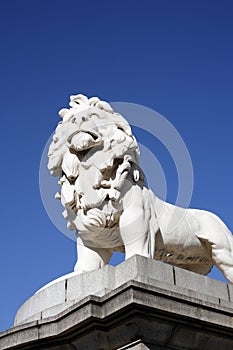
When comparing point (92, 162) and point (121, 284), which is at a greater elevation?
point (92, 162)

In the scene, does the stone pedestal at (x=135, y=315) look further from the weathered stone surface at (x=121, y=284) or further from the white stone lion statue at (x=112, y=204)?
the white stone lion statue at (x=112, y=204)

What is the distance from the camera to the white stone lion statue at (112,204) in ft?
24.1

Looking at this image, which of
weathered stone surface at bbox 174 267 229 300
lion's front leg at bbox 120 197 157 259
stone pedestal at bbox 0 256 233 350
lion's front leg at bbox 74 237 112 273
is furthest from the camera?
lion's front leg at bbox 74 237 112 273

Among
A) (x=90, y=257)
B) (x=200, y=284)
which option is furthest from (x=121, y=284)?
(x=90, y=257)

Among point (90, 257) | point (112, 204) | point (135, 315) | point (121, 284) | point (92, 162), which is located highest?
point (92, 162)

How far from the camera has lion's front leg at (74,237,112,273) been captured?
25.1 ft

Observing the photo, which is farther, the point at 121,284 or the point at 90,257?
the point at 90,257

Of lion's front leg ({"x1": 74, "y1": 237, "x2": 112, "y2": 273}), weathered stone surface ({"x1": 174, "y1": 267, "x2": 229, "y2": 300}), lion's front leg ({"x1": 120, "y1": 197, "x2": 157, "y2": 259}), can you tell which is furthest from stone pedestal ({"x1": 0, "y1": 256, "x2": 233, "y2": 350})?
lion's front leg ({"x1": 74, "y1": 237, "x2": 112, "y2": 273})

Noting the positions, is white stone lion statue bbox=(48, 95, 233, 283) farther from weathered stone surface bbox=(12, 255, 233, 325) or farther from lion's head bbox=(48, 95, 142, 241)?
weathered stone surface bbox=(12, 255, 233, 325)

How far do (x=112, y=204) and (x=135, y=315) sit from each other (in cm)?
219

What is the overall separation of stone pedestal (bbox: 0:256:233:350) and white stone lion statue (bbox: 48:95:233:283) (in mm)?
922

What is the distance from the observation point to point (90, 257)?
767cm

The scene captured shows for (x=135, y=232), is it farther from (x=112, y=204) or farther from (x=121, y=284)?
(x=121, y=284)

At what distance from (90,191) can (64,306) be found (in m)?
1.61
